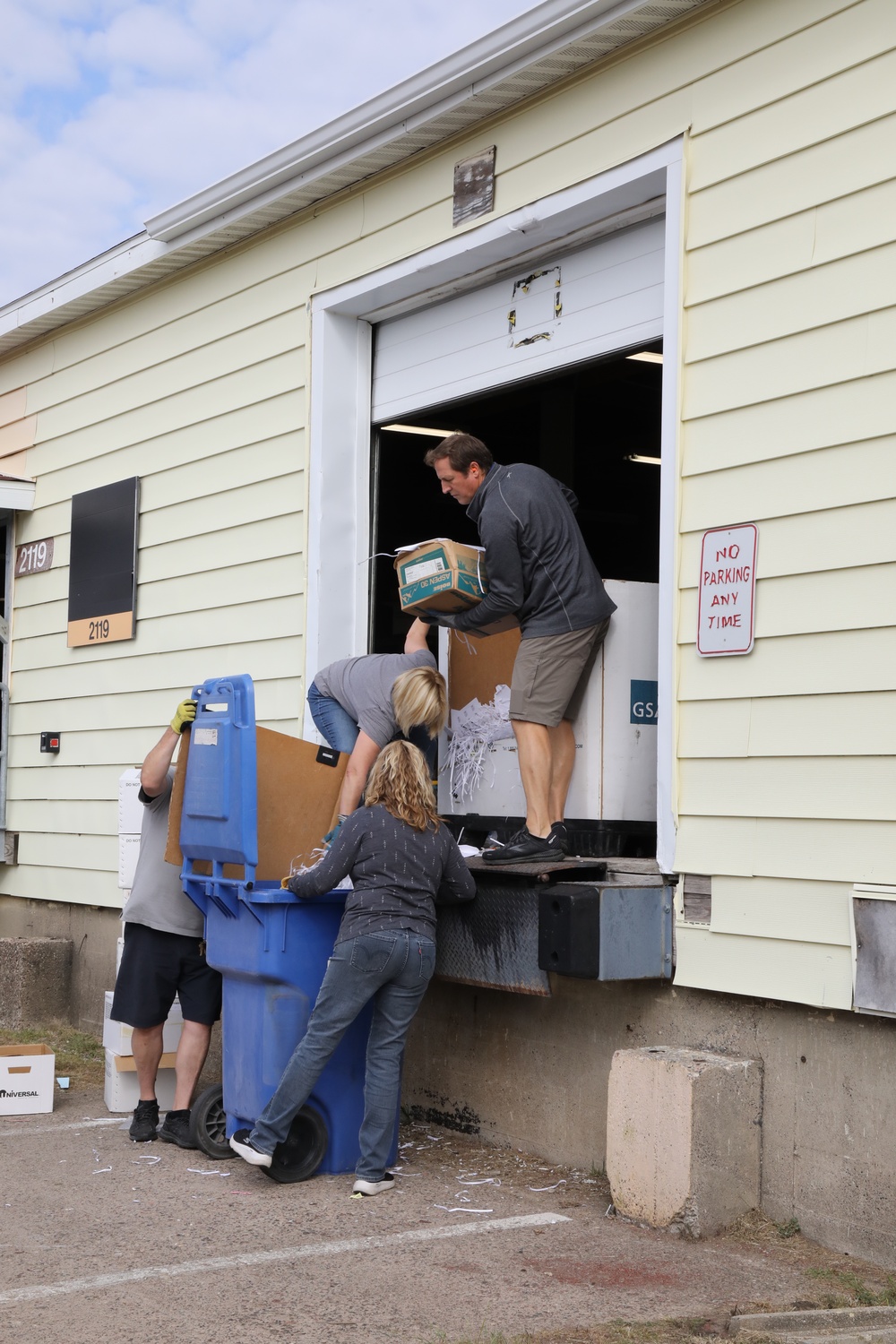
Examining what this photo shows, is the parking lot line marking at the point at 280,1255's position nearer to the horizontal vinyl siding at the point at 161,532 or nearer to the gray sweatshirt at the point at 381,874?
the gray sweatshirt at the point at 381,874

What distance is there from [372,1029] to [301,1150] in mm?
573

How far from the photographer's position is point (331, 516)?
7.16 m

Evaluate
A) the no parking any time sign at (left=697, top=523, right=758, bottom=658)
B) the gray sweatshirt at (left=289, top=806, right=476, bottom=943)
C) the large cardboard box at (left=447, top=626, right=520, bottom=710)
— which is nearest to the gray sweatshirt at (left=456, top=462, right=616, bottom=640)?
the large cardboard box at (left=447, top=626, right=520, bottom=710)

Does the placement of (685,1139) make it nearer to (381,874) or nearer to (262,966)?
(381,874)

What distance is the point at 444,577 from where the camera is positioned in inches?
227

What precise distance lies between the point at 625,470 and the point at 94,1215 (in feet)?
30.6

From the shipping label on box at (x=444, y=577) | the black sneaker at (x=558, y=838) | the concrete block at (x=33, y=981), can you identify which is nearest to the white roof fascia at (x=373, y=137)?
the shipping label on box at (x=444, y=577)

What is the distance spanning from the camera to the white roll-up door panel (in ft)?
19.0

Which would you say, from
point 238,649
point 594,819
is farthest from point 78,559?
point 594,819

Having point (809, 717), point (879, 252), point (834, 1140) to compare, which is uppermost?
point (879, 252)

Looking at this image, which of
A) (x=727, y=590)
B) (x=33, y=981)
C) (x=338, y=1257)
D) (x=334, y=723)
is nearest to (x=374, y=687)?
(x=334, y=723)

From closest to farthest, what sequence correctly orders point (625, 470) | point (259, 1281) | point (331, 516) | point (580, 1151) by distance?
point (259, 1281), point (580, 1151), point (331, 516), point (625, 470)

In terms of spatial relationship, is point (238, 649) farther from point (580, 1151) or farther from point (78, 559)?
point (580, 1151)

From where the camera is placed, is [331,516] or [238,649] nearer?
[331,516]
